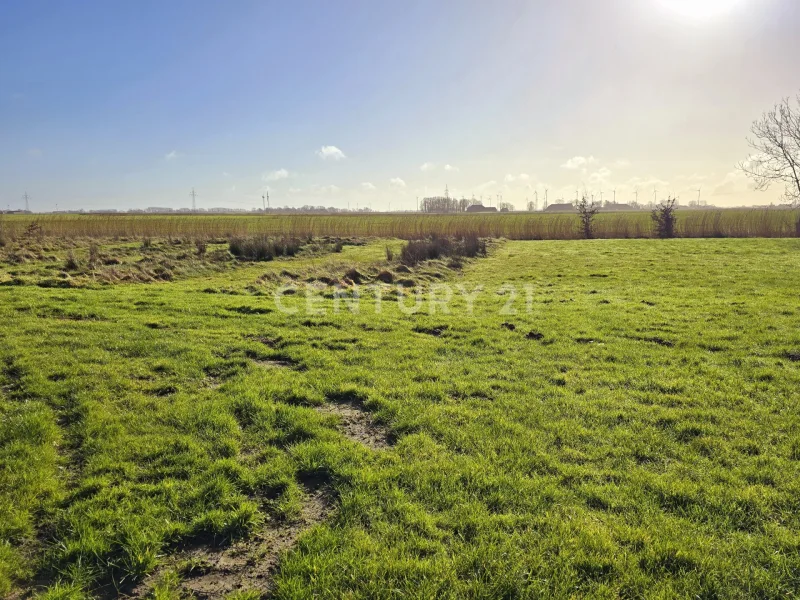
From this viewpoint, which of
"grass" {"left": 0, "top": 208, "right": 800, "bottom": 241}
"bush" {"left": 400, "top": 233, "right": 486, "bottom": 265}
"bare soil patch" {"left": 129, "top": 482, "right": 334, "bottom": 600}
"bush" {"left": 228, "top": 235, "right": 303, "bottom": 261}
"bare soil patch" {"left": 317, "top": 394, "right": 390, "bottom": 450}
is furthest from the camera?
"grass" {"left": 0, "top": 208, "right": 800, "bottom": 241}

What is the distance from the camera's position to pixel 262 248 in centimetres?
2083

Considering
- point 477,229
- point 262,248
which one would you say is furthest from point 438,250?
point 477,229

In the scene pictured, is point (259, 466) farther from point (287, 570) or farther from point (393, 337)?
point (393, 337)

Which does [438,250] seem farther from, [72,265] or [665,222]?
[665,222]

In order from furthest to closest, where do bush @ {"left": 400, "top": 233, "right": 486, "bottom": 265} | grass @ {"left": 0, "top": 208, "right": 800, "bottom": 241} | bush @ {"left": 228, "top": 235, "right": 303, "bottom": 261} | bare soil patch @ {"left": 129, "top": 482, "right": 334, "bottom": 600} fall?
grass @ {"left": 0, "top": 208, "right": 800, "bottom": 241}
bush @ {"left": 228, "top": 235, "right": 303, "bottom": 261}
bush @ {"left": 400, "top": 233, "right": 486, "bottom": 265}
bare soil patch @ {"left": 129, "top": 482, "right": 334, "bottom": 600}

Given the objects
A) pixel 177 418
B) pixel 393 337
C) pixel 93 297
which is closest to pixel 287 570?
pixel 177 418

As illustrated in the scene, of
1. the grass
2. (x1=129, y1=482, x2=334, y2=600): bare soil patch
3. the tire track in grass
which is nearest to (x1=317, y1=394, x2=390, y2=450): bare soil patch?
the tire track in grass

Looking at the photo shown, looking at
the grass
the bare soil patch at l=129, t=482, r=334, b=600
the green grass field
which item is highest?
the grass

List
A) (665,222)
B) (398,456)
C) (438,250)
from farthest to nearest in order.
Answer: (665,222)
(438,250)
(398,456)

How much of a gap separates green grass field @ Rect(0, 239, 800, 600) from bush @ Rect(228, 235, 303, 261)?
37.7 feet

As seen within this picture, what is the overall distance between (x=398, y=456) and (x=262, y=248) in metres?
18.4

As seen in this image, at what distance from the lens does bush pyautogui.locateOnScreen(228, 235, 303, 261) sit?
66.6 feet

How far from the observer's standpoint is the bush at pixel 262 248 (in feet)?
66.6

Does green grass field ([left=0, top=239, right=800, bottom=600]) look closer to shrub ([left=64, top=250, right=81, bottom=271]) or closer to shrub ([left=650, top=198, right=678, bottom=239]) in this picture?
shrub ([left=64, top=250, right=81, bottom=271])
